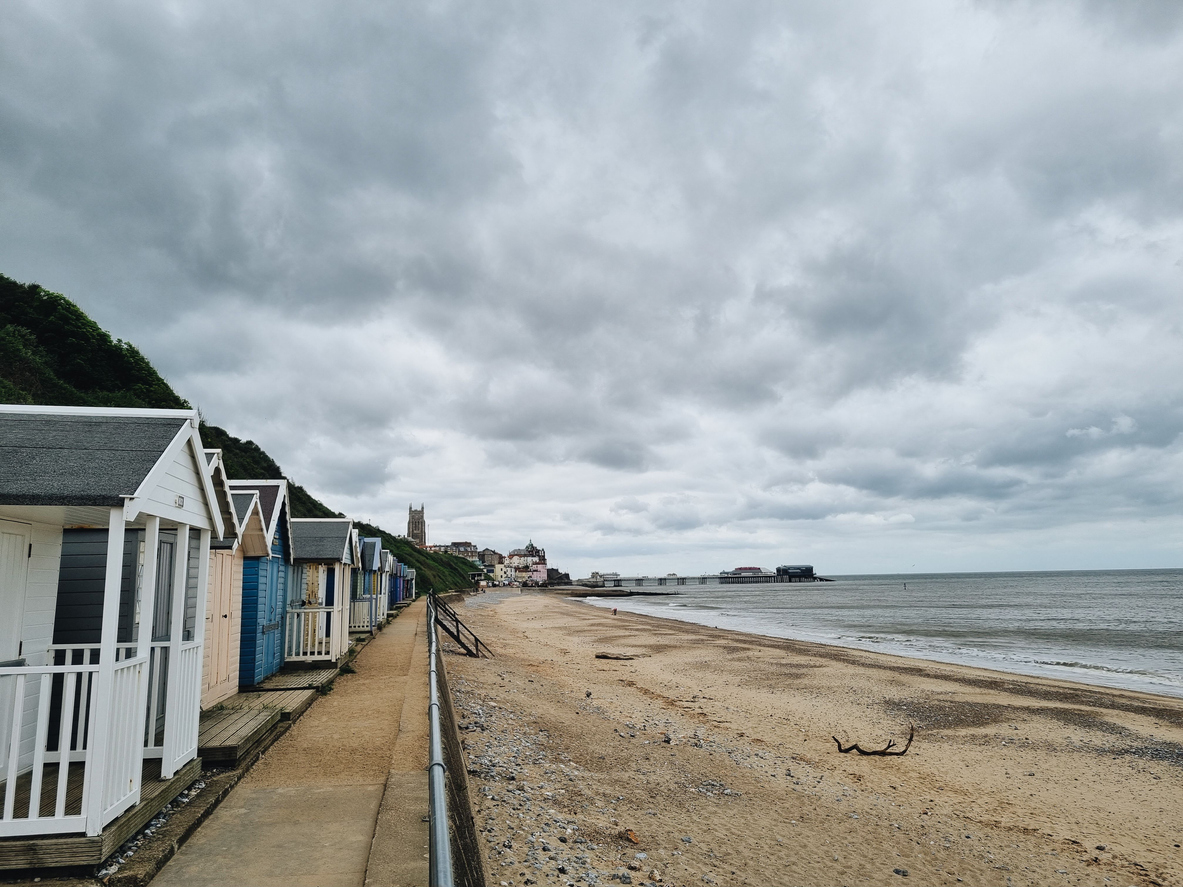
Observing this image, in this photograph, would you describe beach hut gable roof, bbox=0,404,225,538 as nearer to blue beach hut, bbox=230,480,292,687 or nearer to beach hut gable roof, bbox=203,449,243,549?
beach hut gable roof, bbox=203,449,243,549

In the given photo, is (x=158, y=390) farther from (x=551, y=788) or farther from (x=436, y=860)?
(x=436, y=860)

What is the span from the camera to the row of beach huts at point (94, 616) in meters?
5.14

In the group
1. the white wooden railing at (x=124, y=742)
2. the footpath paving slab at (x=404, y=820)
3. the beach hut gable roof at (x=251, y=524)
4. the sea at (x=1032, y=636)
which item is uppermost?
the beach hut gable roof at (x=251, y=524)

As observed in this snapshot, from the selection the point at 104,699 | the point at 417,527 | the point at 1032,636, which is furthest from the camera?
the point at 417,527

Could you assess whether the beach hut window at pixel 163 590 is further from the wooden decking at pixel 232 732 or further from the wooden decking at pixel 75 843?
the wooden decking at pixel 75 843

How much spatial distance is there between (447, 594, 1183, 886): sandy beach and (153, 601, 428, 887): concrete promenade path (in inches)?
40.6

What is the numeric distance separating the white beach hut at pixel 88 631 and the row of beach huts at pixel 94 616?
15mm

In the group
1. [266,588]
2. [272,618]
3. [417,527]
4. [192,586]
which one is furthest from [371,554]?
[417,527]

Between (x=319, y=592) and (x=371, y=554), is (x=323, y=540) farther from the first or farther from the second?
(x=371, y=554)

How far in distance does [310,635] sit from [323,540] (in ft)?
8.50

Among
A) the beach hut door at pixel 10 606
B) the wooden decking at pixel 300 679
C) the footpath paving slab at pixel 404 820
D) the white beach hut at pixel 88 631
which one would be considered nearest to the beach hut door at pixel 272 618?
the wooden decking at pixel 300 679

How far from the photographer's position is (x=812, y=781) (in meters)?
11.2

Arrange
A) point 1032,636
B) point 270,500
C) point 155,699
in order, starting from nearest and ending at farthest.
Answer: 1. point 155,699
2. point 270,500
3. point 1032,636

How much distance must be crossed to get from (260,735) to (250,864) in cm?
375
